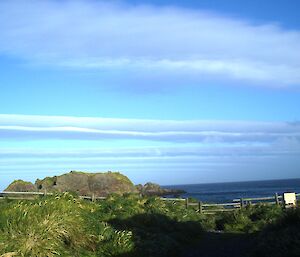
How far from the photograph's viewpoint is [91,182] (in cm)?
6925

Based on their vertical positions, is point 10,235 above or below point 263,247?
above

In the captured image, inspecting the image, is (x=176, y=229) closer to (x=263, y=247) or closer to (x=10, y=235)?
(x=263, y=247)

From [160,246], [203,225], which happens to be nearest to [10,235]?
[160,246]

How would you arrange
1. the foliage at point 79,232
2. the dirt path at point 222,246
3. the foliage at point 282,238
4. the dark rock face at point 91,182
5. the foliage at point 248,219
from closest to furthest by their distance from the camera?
→ the foliage at point 79,232 → the foliage at point 282,238 → the dirt path at point 222,246 → the foliage at point 248,219 → the dark rock face at point 91,182

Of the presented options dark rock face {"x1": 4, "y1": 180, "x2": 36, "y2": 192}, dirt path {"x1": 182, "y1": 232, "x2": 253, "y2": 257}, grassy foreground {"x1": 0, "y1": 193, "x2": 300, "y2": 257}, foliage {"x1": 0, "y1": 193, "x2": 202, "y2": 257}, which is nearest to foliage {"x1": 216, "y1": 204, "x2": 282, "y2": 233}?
dirt path {"x1": 182, "y1": 232, "x2": 253, "y2": 257}

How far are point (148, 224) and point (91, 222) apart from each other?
397cm

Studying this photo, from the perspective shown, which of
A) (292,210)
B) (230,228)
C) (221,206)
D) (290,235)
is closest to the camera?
(290,235)

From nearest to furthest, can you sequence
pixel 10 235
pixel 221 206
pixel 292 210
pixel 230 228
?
1. pixel 10 235
2. pixel 292 210
3. pixel 230 228
4. pixel 221 206

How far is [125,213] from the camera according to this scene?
17.4 m

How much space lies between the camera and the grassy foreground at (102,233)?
424 inches

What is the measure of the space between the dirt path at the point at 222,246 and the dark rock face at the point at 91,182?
153 feet

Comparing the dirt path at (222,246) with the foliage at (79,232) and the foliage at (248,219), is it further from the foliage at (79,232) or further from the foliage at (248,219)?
the foliage at (248,219)

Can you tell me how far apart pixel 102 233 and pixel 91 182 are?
186 feet

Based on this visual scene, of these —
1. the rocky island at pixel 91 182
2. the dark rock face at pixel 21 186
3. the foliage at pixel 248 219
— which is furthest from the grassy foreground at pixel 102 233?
the rocky island at pixel 91 182
